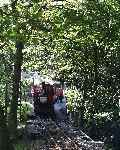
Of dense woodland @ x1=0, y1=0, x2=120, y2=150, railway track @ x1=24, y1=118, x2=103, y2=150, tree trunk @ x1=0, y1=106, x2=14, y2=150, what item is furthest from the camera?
railway track @ x1=24, y1=118, x2=103, y2=150

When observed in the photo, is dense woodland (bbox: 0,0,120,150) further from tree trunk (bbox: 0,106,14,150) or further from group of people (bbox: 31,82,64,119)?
group of people (bbox: 31,82,64,119)

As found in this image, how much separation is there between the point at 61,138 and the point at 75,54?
404 centimetres

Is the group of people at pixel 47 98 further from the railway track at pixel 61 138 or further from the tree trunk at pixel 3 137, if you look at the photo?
the tree trunk at pixel 3 137

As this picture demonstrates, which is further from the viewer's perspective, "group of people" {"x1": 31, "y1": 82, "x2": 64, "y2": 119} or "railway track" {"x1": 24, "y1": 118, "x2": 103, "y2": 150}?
"group of people" {"x1": 31, "y1": 82, "x2": 64, "y2": 119}

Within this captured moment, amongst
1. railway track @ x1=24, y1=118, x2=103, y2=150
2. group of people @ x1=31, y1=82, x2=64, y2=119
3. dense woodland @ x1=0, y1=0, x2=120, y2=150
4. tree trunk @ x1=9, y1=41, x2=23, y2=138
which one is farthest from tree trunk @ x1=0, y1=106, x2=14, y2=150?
group of people @ x1=31, y1=82, x2=64, y2=119

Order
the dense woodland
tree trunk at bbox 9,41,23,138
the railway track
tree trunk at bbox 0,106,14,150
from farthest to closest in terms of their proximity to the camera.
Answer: tree trunk at bbox 9,41,23,138 < the railway track < tree trunk at bbox 0,106,14,150 < the dense woodland

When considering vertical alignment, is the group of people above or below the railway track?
above

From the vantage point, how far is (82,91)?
22.5 meters

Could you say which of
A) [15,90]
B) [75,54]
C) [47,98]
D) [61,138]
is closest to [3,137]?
[61,138]

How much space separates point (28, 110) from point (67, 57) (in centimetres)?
757

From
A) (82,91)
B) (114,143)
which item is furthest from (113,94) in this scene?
(114,143)

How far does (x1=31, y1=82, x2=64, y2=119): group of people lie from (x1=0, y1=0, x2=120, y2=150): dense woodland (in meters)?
1.92

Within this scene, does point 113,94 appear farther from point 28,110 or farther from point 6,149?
point 28,110

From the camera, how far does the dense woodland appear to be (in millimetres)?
12086
